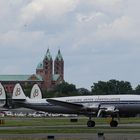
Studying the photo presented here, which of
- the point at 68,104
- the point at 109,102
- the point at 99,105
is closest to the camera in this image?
the point at 109,102

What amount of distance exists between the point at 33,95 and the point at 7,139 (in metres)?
86.4

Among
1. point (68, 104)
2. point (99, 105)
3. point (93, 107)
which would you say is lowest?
point (93, 107)

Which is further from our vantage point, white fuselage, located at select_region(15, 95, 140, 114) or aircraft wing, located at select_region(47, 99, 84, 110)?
aircraft wing, located at select_region(47, 99, 84, 110)

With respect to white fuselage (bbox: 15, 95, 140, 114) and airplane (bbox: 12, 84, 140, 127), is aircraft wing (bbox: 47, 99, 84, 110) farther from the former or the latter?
white fuselage (bbox: 15, 95, 140, 114)

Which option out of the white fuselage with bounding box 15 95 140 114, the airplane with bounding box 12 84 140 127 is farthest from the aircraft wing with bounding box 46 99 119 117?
the white fuselage with bounding box 15 95 140 114

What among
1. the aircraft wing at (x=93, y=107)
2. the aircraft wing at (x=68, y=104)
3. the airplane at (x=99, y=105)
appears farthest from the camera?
the aircraft wing at (x=68, y=104)

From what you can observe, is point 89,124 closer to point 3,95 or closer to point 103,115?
point 103,115

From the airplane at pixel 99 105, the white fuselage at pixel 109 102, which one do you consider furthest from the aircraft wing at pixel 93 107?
the white fuselage at pixel 109 102

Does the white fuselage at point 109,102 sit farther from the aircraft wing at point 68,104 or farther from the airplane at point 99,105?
the aircraft wing at point 68,104

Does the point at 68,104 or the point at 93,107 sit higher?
the point at 68,104

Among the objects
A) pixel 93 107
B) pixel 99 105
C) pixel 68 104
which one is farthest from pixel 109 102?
pixel 68 104

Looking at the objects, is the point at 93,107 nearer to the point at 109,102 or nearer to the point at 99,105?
the point at 99,105

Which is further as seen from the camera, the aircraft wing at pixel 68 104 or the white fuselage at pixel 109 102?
the aircraft wing at pixel 68 104

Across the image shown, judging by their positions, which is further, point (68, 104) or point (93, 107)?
point (68, 104)
